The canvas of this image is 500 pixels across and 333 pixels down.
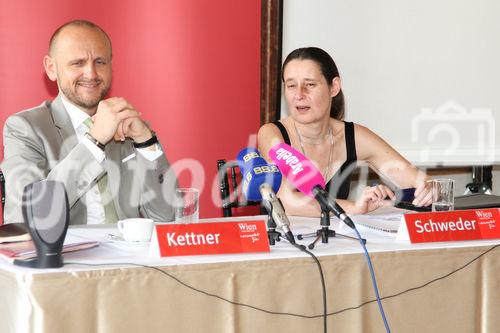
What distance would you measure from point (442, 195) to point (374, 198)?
22cm

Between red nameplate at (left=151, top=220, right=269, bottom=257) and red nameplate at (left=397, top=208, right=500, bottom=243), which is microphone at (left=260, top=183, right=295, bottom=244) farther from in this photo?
red nameplate at (left=397, top=208, right=500, bottom=243)

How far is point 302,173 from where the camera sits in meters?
2.03

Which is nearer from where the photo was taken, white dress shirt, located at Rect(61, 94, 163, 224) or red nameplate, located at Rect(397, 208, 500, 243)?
red nameplate, located at Rect(397, 208, 500, 243)

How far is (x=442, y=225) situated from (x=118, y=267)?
0.91 m

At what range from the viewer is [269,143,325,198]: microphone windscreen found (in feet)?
6.56

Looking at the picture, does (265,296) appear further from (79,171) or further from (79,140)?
(79,140)

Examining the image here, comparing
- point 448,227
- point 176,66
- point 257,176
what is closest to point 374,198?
point 448,227

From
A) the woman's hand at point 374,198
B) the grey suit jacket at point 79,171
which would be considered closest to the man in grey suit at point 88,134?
the grey suit jacket at point 79,171

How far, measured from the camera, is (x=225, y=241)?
70.3 inches

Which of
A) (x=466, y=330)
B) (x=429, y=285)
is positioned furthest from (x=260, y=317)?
(x=466, y=330)

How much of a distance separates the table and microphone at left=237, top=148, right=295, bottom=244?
9 cm

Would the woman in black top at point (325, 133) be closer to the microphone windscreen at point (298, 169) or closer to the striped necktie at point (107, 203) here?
the striped necktie at point (107, 203)

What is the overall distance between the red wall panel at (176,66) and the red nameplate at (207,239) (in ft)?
5.35

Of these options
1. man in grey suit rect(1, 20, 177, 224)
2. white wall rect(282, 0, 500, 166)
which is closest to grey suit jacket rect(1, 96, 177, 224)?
man in grey suit rect(1, 20, 177, 224)
